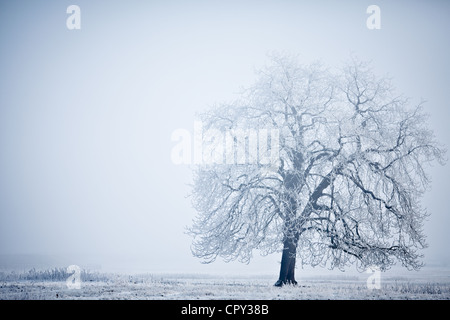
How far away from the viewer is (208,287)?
13750 mm

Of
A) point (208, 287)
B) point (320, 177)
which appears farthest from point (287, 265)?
point (320, 177)

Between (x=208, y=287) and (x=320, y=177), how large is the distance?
17.0 ft

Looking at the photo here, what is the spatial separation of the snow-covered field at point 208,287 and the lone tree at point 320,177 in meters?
0.91

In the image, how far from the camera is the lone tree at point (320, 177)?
13.1 meters

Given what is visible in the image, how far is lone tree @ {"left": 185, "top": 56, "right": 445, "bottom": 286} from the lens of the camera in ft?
43.1

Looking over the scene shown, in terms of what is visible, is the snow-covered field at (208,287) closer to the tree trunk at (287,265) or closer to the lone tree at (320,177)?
the tree trunk at (287,265)

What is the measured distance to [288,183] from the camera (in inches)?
547

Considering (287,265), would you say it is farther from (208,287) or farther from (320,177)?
(320,177)

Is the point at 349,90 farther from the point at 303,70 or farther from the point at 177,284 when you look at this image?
the point at 177,284

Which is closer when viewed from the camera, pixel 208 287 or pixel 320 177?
pixel 208 287

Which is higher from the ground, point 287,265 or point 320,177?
point 320,177

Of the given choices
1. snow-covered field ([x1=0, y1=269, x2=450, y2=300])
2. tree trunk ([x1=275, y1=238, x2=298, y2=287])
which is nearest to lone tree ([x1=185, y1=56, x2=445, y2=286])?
tree trunk ([x1=275, y1=238, x2=298, y2=287])

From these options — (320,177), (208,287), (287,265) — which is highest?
(320,177)
